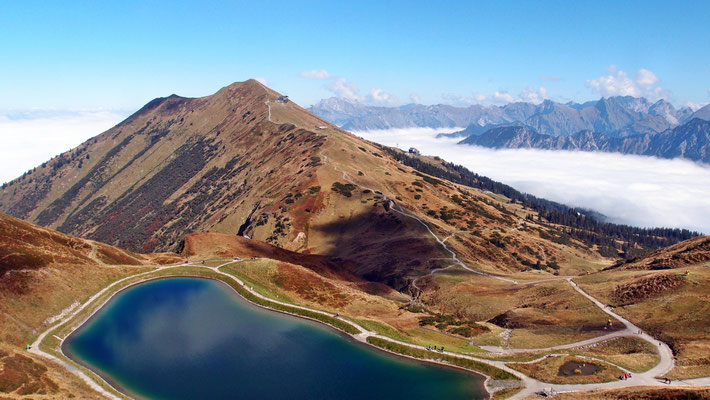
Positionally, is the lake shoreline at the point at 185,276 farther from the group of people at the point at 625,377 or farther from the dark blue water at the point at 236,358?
the group of people at the point at 625,377

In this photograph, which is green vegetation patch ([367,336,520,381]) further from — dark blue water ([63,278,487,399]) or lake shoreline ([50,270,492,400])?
dark blue water ([63,278,487,399])

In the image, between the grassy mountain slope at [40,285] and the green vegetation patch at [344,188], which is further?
the green vegetation patch at [344,188]

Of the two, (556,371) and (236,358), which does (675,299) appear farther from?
(236,358)

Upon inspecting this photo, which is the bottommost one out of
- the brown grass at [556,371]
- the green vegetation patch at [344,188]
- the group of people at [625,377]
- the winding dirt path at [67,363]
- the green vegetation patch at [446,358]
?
the winding dirt path at [67,363]

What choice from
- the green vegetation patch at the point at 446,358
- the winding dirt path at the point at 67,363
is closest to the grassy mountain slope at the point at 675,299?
the green vegetation patch at the point at 446,358

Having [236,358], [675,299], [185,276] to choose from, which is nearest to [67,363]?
[236,358]

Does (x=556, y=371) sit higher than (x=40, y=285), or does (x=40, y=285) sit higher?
(x=556, y=371)

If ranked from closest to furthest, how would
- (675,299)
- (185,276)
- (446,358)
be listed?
(446,358) < (675,299) < (185,276)

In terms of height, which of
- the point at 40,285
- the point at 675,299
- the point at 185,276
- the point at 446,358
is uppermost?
the point at 675,299

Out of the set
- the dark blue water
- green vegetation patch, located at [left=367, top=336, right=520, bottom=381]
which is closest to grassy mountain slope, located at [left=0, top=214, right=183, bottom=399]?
the dark blue water
